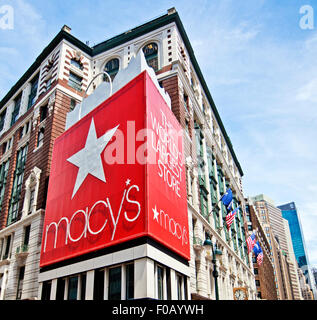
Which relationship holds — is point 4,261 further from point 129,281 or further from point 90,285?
point 129,281

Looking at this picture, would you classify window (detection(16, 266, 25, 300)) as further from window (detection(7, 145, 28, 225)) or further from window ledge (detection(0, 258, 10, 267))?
window (detection(7, 145, 28, 225))

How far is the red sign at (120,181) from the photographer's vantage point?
23.7 meters

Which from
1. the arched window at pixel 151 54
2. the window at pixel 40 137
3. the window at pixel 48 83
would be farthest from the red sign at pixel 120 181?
the window at pixel 48 83

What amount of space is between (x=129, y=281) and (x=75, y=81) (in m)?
28.9

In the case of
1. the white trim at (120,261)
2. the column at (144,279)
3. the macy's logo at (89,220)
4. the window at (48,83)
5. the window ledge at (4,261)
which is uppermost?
the window at (48,83)

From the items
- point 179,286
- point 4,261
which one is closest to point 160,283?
point 179,286

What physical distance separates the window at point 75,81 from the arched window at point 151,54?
30.1 ft

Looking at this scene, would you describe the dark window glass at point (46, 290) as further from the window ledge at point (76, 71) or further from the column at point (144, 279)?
the window ledge at point (76, 71)

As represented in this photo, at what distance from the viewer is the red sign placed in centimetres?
2373

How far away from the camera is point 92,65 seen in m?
46.7

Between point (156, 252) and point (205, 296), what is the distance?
38.0 feet

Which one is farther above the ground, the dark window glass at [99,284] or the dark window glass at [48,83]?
the dark window glass at [48,83]

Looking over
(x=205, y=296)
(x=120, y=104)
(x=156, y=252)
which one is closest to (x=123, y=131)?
(x=120, y=104)

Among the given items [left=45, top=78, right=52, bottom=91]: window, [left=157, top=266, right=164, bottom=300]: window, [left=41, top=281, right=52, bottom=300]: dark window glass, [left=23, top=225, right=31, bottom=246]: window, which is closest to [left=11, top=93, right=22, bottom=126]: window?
[left=45, top=78, right=52, bottom=91]: window
